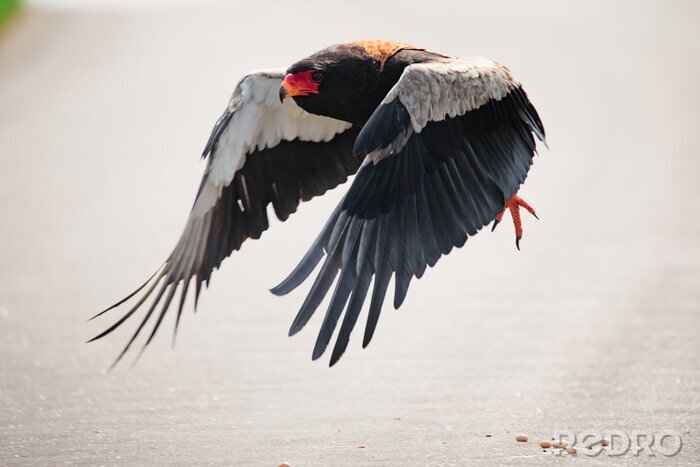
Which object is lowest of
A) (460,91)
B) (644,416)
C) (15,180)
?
(644,416)

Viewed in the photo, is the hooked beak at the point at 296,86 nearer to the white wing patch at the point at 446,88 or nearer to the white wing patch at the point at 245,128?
the white wing patch at the point at 245,128

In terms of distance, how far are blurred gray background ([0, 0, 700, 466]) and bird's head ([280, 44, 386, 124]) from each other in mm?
1251

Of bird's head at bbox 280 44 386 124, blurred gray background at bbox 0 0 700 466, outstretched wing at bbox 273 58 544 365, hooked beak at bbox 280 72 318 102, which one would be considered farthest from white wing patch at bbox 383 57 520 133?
blurred gray background at bbox 0 0 700 466

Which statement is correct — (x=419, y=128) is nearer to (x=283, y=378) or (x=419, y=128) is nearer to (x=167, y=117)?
(x=283, y=378)

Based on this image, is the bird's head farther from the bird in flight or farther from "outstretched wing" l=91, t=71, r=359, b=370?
"outstretched wing" l=91, t=71, r=359, b=370

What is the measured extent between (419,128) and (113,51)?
937 cm

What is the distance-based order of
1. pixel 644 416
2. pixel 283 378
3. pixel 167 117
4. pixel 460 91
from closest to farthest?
1. pixel 460 91
2. pixel 644 416
3. pixel 283 378
4. pixel 167 117

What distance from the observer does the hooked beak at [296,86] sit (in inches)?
184

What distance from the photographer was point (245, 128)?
5.04 m

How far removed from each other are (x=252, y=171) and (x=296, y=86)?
0.60 meters

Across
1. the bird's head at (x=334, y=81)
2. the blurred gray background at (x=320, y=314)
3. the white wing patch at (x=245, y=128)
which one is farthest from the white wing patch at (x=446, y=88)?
the blurred gray background at (x=320, y=314)

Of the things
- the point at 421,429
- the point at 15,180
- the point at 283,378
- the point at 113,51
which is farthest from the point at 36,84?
the point at 421,429

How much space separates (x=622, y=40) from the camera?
13469 mm

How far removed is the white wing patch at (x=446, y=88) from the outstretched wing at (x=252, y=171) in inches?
32.8
